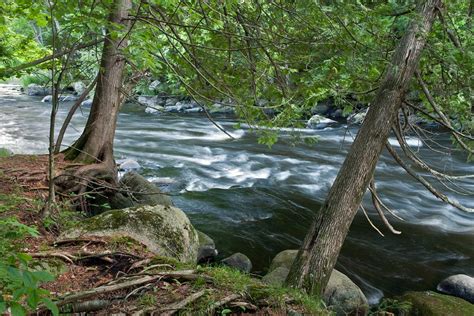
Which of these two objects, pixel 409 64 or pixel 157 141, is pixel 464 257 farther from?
pixel 157 141

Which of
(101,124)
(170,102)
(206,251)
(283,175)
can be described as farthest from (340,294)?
(170,102)

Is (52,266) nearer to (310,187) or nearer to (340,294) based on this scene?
(340,294)

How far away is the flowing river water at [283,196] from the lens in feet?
23.8

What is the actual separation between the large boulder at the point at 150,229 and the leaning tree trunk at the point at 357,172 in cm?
129

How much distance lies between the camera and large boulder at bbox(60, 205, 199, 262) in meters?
4.00

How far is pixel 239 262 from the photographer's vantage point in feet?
21.4

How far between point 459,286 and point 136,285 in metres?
5.44

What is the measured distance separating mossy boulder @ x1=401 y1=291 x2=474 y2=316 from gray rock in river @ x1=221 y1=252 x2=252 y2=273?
235 centimetres

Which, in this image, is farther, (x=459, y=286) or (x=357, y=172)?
(x=459, y=286)

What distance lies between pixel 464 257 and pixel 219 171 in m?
6.85

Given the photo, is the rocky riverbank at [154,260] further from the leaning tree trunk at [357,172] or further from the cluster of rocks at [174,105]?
the cluster of rocks at [174,105]

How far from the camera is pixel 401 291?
6434 millimetres

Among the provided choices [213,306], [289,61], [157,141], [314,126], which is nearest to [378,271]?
[289,61]

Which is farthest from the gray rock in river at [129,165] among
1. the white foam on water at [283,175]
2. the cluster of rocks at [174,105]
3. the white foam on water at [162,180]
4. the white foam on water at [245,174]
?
the cluster of rocks at [174,105]
